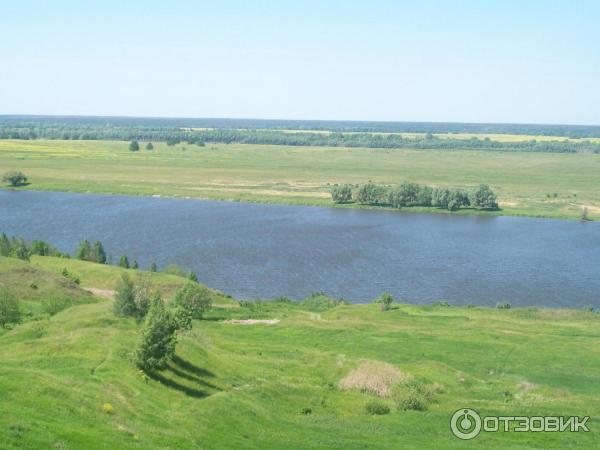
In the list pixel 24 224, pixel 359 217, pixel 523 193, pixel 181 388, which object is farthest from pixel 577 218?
pixel 181 388

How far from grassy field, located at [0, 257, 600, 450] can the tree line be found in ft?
285

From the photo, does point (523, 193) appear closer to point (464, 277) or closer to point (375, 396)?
point (464, 277)

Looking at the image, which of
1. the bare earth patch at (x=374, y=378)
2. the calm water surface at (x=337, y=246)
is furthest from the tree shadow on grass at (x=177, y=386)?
the calm water surface at (x=337, y=246)

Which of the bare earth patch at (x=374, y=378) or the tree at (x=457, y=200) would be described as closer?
the bare earth patch at (x=374, y=378)

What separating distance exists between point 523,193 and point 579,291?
306ft

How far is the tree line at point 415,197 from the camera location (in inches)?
6161

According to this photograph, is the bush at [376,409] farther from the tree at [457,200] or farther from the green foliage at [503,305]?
the tree at [457,200]

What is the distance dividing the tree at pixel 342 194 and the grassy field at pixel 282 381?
3595 inches

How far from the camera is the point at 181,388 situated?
116 ft

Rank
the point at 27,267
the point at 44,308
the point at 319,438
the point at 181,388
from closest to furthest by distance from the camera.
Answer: the point at 319,438 < the point at 181,388 < the point at 44,308 < the point at 27,267

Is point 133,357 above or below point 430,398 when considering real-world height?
above

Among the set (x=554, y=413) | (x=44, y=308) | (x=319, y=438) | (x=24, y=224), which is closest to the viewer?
(x=319, y=438)

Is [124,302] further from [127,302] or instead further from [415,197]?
[415,197]

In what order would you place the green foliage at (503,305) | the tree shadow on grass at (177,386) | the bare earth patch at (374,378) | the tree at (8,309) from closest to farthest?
1. the tree shadow on grass at (177,386)
2. the bare earth patch at (374,378)
3. the tree at (8,309)
4. the green foliage at (503,305)
